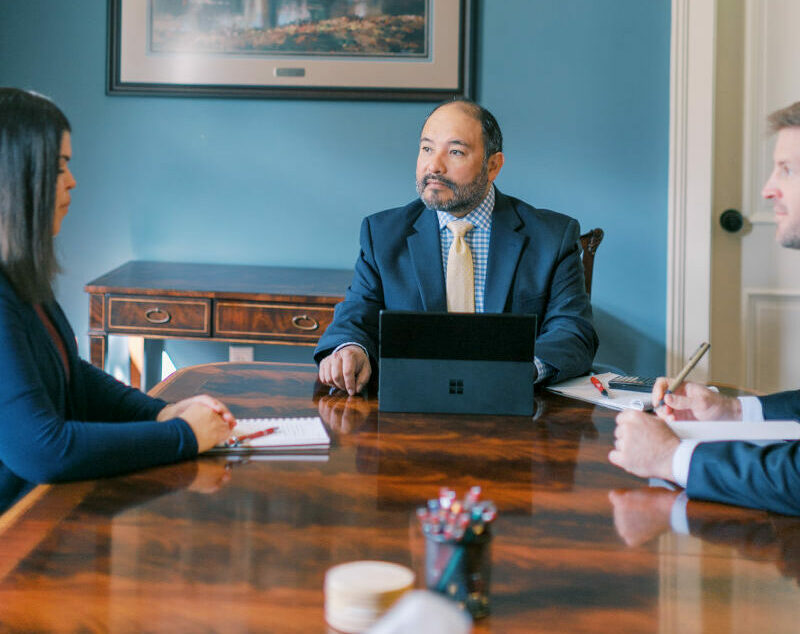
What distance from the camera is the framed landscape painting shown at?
3611mm

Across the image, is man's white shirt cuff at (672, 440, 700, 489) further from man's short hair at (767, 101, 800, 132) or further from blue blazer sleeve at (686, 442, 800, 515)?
man's short hair at (767, 101, 800, 132)

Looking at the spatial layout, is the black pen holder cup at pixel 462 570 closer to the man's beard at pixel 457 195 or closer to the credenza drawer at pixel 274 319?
the man's beard at pixel 457 195

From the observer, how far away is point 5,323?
53.7 inches

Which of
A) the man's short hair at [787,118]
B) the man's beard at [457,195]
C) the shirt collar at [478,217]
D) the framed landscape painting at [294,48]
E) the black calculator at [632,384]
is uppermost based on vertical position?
the framed landscape painting at [294,48]

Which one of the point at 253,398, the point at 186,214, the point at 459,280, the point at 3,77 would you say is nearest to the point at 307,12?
the point at 186,214

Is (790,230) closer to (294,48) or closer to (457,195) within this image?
Answer: (457,195)

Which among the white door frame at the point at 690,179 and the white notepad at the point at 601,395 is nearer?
the white notepad at the point at 601,395

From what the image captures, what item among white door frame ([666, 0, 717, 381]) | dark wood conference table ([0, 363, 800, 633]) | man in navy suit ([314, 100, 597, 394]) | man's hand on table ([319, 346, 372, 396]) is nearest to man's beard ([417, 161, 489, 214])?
A: man in navy suit ([314, 100, 597, 394])

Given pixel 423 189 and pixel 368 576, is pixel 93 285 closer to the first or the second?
pixel 423 189

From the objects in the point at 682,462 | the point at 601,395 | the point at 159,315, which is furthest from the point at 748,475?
the point at 159,315

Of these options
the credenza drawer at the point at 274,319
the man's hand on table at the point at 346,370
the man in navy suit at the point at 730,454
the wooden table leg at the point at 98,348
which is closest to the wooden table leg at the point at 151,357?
the wooden table leg at the point at 98,348

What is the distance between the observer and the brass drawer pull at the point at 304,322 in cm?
323

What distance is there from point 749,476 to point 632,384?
0.73 metres

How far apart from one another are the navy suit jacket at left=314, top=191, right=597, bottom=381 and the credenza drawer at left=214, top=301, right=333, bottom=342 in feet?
2.50
